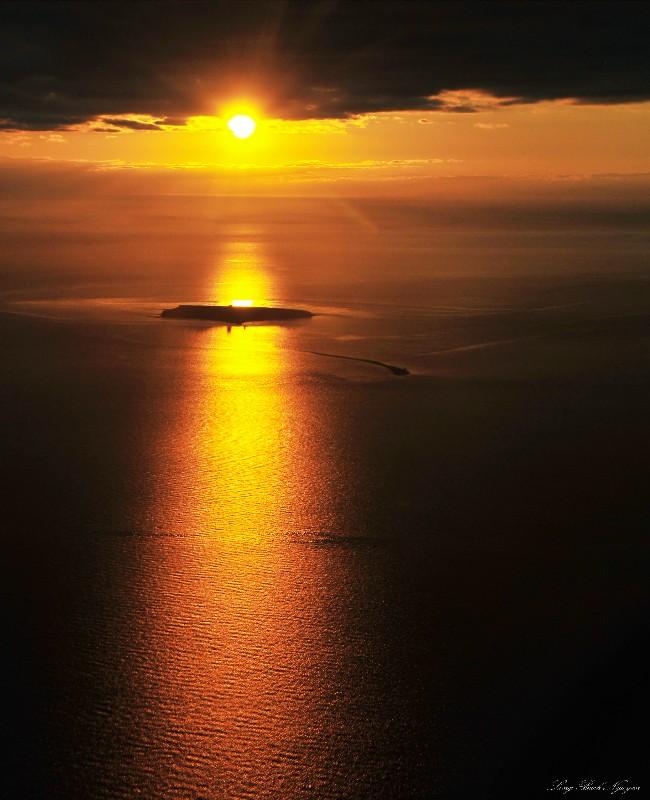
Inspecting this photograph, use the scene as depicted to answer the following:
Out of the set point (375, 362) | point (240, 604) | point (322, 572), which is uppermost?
point (375, 362)

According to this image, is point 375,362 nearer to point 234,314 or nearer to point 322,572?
point 234,314

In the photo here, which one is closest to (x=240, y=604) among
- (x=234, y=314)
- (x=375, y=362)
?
(x=375, y=362)

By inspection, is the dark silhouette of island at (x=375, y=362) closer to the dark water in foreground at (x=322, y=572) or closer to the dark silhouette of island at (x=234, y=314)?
the dark water in foreground at (x=322, y=572)

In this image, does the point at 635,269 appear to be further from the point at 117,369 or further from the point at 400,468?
the point at 400,468

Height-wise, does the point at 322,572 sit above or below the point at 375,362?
below

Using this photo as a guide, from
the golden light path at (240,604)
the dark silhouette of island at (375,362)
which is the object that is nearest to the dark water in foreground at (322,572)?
the golden light path at (240,604)

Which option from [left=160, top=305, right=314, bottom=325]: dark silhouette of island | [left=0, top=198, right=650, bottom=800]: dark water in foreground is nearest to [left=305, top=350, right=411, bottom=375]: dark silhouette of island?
[left=0, top=198, right=650, bottom=800]: dark water in foreground
